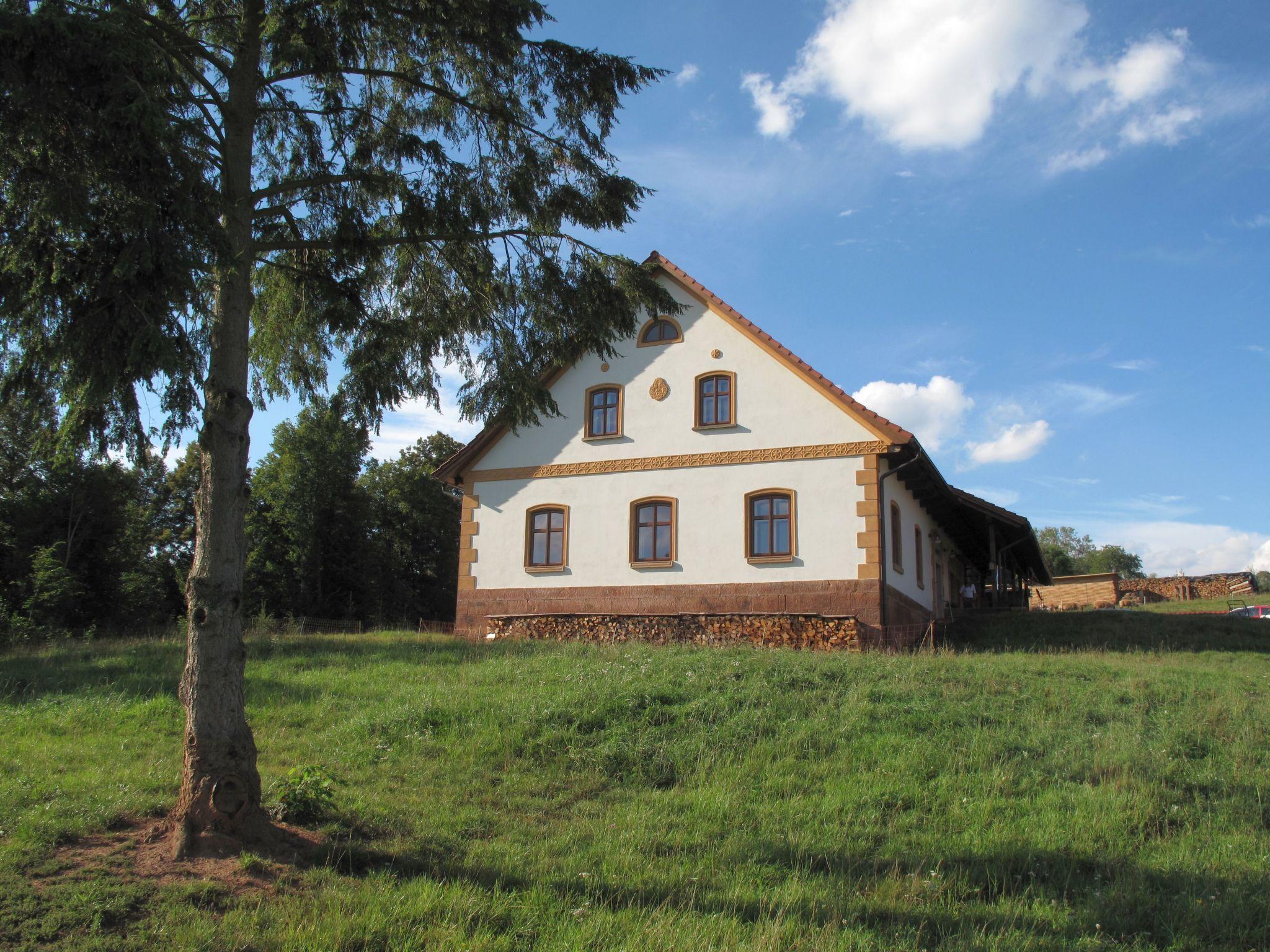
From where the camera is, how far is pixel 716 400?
62.1 feet

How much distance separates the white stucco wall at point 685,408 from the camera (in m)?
18.2

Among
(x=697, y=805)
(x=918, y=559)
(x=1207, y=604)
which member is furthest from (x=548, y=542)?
(x=1207, y=604)

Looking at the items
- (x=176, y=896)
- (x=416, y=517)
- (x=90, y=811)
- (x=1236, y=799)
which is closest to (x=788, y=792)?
(x=1236, y=799)

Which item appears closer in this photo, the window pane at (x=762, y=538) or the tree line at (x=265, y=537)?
the window pane at (x=762, y=538)

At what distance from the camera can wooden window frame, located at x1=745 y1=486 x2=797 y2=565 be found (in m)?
17.7

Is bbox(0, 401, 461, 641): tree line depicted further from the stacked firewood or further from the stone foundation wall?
the stacked firewood

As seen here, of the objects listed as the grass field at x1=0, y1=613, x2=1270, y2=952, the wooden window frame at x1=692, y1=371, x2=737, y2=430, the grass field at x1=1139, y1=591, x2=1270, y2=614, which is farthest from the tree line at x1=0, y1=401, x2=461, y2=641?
the grass field at x1=1139, y1=591, x2=1270, y2=614

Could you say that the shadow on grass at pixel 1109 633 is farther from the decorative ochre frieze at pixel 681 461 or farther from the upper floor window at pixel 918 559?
the decorative ochre frieze at pixel 681 461

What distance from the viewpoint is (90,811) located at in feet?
21.8

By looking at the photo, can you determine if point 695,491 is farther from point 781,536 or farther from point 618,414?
point 618,414

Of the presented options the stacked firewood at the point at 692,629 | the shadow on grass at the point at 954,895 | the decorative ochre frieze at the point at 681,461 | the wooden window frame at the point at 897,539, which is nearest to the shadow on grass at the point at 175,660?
the stacked firewood at the point at 692,629

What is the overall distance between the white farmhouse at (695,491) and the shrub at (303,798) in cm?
1108

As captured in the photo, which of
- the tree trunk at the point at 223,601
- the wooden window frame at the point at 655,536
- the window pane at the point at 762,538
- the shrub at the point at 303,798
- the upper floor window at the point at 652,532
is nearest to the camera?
the tree trunk at the point at 223,601

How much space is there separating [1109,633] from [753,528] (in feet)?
27.2
